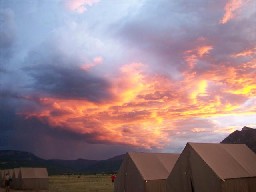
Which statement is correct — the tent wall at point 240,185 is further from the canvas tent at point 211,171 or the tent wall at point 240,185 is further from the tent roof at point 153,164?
the tent roof at point 153,164

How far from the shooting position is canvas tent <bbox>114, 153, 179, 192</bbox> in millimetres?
26219

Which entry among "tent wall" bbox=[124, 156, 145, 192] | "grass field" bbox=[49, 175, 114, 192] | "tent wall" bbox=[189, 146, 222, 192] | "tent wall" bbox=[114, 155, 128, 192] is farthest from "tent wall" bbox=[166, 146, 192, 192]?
"grass field" bbox=[49, 175, 114, 192]

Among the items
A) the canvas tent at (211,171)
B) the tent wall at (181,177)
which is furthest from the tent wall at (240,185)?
the tent wall at (181,177)

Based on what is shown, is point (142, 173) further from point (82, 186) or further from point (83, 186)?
point (82, 186)

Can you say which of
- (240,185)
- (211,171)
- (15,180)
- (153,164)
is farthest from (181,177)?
(15,180)

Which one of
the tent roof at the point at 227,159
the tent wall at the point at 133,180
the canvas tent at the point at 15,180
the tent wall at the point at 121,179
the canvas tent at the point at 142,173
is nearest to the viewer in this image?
the tent roof at the point at 227,159

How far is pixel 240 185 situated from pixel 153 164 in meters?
9.32

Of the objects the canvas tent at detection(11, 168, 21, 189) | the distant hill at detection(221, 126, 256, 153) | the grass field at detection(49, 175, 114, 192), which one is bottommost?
the grass field at detection(49, 175, 114, 192)

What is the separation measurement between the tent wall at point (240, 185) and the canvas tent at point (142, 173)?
7551 mm

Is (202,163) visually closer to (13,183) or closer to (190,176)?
(190,176)

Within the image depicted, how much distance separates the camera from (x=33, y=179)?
49.9 metres

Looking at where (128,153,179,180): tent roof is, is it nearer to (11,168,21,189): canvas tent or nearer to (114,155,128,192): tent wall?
(114,155,128,192): tent wall

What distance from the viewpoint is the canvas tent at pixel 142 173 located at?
26219 mm

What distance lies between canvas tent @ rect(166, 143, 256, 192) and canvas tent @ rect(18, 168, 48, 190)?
106ft
